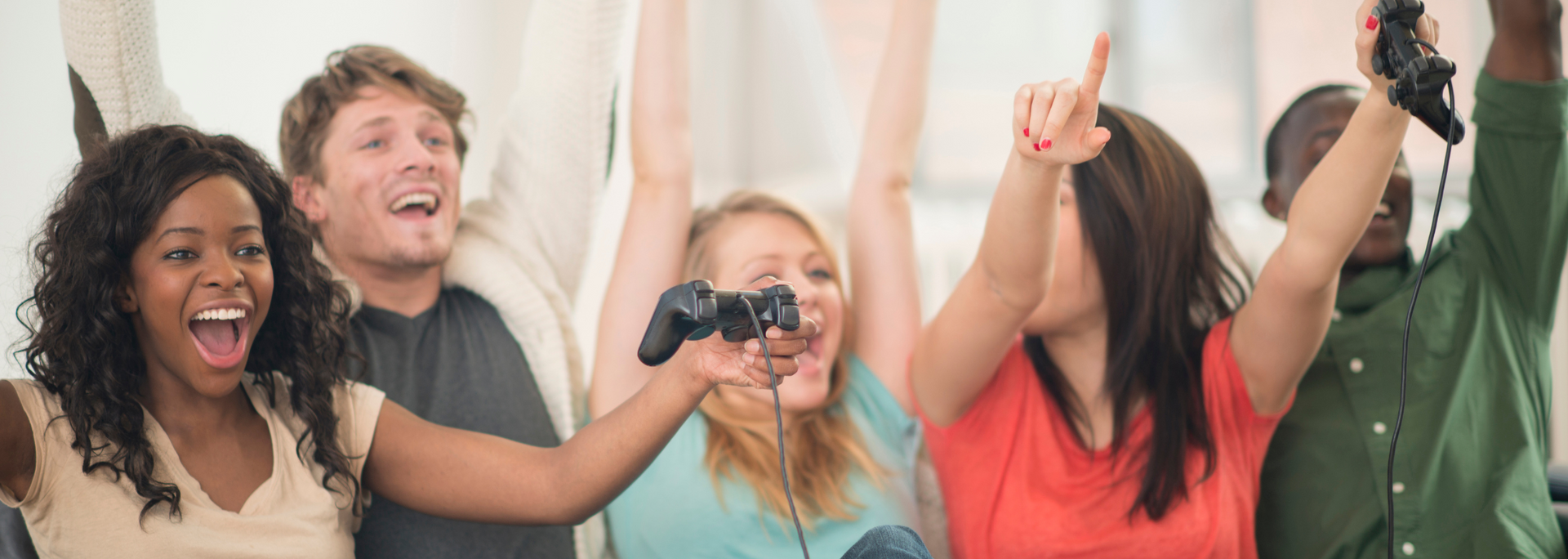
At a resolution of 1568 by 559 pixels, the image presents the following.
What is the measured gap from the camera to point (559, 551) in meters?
1.20

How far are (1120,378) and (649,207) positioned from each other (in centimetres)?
69

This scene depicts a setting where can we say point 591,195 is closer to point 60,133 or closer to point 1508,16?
point 60,133

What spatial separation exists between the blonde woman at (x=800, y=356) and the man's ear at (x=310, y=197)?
0.39 meters

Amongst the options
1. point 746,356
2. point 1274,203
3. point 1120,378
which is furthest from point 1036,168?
point 1274,203

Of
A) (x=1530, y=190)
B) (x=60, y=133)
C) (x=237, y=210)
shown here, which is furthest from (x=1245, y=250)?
(x=60, y=133)

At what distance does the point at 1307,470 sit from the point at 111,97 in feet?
4.75

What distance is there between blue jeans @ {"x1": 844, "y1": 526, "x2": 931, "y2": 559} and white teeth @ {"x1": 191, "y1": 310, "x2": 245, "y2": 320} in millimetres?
599

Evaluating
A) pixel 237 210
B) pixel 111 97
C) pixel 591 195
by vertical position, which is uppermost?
pixel 111 97

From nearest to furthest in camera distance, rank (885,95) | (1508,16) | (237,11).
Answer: (1508,16) → (237,11) → (885,95)

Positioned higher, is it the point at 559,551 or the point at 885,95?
the point at 885,95

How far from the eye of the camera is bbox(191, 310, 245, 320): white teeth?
83cm

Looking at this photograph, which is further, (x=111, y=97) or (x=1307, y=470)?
(x=1307, y=470)

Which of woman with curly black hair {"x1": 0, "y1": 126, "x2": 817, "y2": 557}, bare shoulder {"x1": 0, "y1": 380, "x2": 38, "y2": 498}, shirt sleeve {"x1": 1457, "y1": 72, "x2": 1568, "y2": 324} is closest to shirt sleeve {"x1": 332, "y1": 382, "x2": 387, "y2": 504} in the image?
woman with curly black hair {"x1": 0, "y1": 126, "x2": 817, "y2": 557}

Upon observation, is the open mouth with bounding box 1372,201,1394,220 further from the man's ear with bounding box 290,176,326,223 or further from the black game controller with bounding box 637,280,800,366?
the man's ear with bounding box 290,176,326,223
